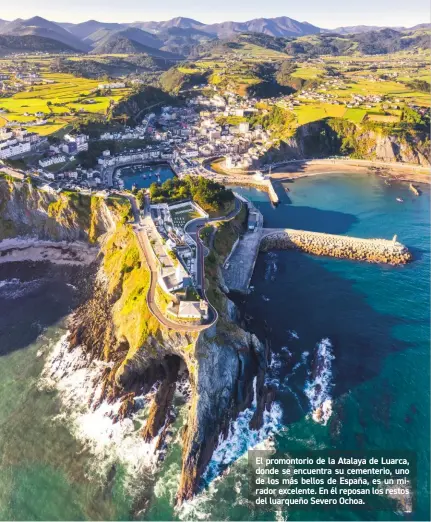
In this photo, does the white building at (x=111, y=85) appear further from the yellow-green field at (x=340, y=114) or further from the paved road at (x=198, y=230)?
the paved road at (x=198, y=230)

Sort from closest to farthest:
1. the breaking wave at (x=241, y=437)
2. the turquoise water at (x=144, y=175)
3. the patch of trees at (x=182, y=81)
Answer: the breaking wave at (x=241, y=437) → the turquoise water at (x=144, y=175) → the patch of trees at (x=182, y=81)

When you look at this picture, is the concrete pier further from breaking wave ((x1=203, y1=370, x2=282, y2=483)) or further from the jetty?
breaking wave ((x1=203, y1=370, x2=282, y2=483))

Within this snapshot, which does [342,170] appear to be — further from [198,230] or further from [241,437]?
[241,437]

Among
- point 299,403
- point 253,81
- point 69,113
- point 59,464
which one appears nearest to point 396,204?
point 299,403

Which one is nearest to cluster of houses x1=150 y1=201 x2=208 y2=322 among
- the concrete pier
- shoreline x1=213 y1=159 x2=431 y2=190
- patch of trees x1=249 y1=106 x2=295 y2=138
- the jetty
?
the concrete pier

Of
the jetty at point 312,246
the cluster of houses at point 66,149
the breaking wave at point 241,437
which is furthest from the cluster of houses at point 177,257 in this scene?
the cluster of houses at point 66,149
